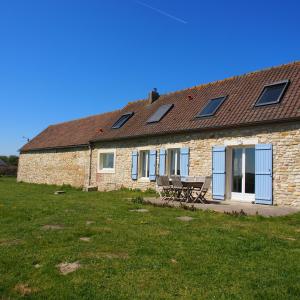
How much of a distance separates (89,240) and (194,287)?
251 cm

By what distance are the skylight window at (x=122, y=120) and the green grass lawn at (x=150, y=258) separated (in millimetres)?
11085

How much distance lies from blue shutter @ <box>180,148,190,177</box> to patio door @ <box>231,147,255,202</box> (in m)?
1.82

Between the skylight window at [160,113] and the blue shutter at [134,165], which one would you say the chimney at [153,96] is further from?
the blue shutter at [134,165]

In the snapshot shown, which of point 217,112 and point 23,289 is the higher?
point 217,112

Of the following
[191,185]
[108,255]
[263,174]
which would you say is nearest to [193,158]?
[191,185]

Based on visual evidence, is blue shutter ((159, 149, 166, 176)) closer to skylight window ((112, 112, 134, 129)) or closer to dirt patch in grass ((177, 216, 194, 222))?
skylight window ((112, 112, 134, 129))

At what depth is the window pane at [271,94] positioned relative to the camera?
464 inches

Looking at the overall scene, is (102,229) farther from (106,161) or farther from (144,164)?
(106,161)

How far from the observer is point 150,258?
485cm

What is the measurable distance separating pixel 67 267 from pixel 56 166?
1925cm

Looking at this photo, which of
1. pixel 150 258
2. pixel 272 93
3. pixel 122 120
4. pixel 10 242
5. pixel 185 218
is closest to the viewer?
pixel 150 258

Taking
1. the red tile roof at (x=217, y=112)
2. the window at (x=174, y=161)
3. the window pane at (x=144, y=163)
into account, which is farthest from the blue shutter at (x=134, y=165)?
the window at (x=174, y=161)

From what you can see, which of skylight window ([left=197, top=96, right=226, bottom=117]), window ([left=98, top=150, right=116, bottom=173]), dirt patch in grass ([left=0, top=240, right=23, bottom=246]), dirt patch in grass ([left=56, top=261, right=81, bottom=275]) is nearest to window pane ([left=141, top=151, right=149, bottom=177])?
window ([left=98, top=150, right=116, bottom=173])

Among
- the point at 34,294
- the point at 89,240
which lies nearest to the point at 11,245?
the point at 89,240
